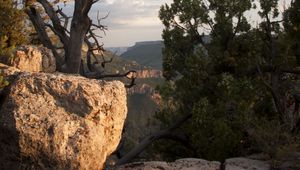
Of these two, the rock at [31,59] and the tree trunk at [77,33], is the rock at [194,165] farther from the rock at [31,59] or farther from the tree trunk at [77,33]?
the rock at [31,59]

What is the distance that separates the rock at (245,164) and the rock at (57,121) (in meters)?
4.13

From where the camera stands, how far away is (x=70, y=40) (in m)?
13.5

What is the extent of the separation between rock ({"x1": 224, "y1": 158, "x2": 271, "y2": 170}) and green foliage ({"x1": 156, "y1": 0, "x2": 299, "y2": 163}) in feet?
9.24

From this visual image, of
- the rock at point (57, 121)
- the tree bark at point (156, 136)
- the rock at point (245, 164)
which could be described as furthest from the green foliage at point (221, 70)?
the rock at point (57, 121)

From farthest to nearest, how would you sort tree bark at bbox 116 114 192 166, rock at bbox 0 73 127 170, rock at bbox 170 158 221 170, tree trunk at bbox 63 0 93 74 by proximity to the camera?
tree bark at bbox 116 114 192 166 < tree trunk at bbox 63 0 93 74 < rock at bbox 170 158 221 170 < rock at bbox 0 73 127 170

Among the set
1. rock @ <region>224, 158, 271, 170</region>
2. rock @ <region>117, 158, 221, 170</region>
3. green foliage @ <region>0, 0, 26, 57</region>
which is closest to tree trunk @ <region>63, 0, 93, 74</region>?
green foliage @ <region>0, 0, 26, 57</region>

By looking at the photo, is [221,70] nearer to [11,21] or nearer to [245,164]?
[245,164]

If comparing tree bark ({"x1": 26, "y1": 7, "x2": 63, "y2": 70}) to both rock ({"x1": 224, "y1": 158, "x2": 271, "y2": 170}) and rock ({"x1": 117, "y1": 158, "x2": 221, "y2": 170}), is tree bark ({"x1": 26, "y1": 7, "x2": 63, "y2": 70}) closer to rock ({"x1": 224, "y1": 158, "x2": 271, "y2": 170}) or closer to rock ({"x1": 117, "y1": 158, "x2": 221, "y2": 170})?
rock ({"x1": 117, "y1": 158, "x2": 221, "y2": 170})

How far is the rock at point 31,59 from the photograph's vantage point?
12.6 metres

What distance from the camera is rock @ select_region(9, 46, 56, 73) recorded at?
496 inches

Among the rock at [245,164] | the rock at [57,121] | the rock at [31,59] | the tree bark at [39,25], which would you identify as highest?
the tree bark at [39,25]

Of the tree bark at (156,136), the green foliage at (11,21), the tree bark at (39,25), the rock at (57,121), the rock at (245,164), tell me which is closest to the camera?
the rock at (57,121)

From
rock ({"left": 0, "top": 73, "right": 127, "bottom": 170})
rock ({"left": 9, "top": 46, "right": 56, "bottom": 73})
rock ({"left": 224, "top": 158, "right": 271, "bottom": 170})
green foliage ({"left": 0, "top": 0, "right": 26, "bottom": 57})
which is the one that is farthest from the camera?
green foliage ({"left": 0, "top": 0, "right": 26, "bottom": 57})

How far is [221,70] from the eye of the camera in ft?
58.4
